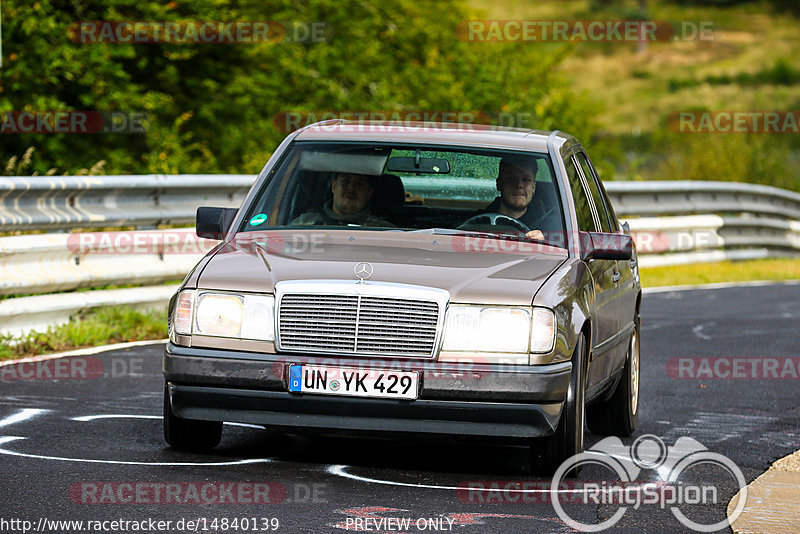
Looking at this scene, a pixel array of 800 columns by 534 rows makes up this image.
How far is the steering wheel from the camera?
7.30 metres

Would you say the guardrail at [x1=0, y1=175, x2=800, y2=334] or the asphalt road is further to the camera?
the guardrail at [x1=0, y1=175, x2=800, y2=334]

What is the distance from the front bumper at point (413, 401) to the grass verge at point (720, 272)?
12.2 metres

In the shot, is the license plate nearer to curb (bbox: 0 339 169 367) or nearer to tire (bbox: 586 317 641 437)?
tire (bbox: 586 317 641 437)

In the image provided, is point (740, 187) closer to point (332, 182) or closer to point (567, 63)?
point (332, 182)

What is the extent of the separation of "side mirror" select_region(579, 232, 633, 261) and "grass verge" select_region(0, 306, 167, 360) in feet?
14.8

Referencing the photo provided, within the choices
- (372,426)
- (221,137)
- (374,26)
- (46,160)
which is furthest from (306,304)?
(374,26)

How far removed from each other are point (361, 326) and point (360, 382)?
24cm

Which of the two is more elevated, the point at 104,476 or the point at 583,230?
the point at 583,230

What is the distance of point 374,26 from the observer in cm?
3453

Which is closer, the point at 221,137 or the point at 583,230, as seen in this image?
the point at 583,230

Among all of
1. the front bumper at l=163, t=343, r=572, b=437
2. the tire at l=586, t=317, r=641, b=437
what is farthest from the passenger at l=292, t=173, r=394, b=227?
the tire at l=586, t=317, r=641, b=437

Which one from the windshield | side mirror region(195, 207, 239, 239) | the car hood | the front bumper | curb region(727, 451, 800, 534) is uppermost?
the windshield

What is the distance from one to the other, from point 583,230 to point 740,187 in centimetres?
1528

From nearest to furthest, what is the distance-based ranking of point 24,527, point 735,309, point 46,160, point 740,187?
point 24,527, point 735,309, point 740,187, point 46,160
